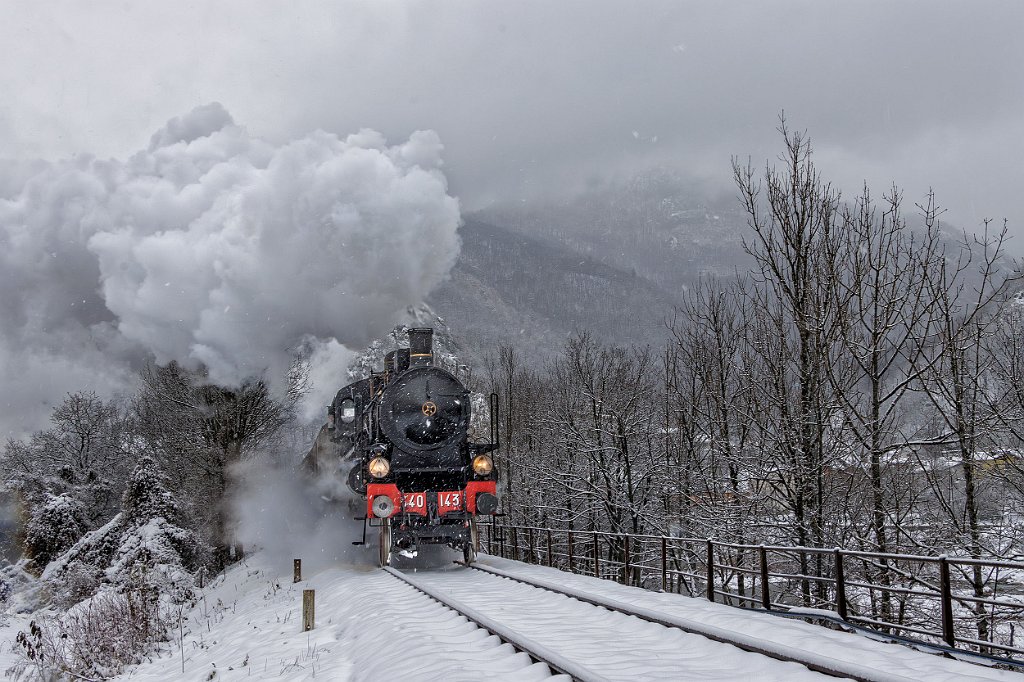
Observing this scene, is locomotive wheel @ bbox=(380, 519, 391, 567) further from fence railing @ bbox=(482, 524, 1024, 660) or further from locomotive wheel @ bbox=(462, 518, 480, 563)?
fence railing @ bbox=(482, 524, 1024, 660)

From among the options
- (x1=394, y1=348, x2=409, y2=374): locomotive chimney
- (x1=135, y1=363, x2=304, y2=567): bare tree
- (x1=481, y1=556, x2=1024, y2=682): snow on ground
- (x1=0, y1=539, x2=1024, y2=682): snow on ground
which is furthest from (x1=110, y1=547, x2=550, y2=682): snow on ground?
(x1=135, y1=363, x2=304, y2=567): bare tree

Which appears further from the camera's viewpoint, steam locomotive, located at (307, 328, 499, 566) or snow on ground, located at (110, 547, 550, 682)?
steam locomotive, located at (307, 328, 499, 566)

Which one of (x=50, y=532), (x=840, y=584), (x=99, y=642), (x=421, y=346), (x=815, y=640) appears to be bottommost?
(x=50, y=532)

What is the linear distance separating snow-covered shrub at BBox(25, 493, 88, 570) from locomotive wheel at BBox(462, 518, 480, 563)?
65.2ft

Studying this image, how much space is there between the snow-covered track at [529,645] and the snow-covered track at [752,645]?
1.36 metres

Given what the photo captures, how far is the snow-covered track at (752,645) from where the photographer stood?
493 centimetres

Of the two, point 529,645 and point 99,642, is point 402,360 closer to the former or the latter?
point 99,642

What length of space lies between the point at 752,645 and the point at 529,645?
1.73 meters

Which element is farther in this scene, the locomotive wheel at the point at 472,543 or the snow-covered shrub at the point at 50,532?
the snow-covered shrub at the point at 50,532

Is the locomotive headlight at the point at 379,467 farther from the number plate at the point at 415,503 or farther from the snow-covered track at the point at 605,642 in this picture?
the snow-covered track at the point at 605,642

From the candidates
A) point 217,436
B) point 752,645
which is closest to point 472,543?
point 752,645

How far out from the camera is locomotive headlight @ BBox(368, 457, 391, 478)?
44.4 feet

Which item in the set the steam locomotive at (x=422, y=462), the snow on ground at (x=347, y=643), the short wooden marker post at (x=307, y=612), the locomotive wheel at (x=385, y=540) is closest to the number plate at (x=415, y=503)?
the steam locomotive at (x=422, y=462)

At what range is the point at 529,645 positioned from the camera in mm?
6324
